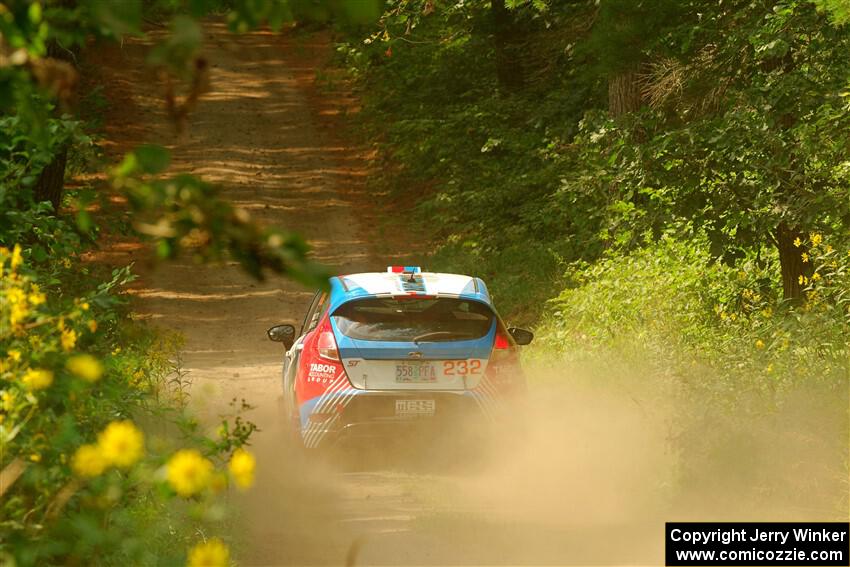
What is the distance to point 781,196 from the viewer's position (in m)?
12.4

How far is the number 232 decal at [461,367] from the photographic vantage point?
1070 centimetres

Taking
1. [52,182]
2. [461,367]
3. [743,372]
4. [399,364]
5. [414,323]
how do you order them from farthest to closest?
[52,182], [743,372], [414,323], [461,367], [399,364]

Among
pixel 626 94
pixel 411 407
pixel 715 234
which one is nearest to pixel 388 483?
pixel 411 407

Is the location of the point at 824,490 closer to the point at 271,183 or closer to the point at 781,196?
the point at 781,196

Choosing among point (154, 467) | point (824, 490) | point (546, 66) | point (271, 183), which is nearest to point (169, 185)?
point (154, 467)

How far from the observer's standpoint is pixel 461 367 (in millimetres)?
10742

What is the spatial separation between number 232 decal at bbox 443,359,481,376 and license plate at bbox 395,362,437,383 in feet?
0.51

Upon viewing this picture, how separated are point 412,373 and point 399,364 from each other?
13 centimetres

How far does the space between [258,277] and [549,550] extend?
624cm

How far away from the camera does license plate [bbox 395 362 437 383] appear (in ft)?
34.8

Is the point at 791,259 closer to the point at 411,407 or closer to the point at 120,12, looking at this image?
the point at 411,407

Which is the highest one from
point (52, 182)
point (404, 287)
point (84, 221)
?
point (84, 221)

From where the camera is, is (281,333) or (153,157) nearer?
(153,157)

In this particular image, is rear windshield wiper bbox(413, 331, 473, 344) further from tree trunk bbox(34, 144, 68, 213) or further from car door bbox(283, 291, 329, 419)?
tree trunk bbox(34, 144, 68, 213)
